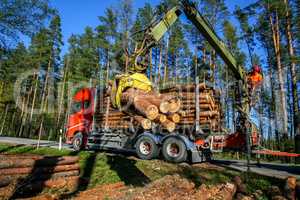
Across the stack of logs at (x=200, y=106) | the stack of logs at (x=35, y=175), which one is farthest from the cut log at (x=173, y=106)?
the stack of logs at (x=200, y=106)

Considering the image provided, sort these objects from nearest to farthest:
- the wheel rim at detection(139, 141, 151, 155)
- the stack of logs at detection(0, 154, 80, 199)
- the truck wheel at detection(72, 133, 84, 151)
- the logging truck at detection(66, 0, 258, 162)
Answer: the logging truck at detection(66, 0, 258, 162)
the stack of logs at detection(0, 154, 80, 199)
the wheel rim at detection(139, 141, 151, 155)
the truck wheel at detection(72, 133, 84, 151)

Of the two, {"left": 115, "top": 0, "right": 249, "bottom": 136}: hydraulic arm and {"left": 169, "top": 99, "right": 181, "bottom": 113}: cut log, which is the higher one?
{"left": 115, "top": 0, "right": 249, "bottom": 136}: hydraulic arm

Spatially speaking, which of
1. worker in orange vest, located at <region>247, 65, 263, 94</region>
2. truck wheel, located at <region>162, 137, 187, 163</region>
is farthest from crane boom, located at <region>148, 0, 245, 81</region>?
truck wheel, located at <region>162, 137, 187, 163</region>

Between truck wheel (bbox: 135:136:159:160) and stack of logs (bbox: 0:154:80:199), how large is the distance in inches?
115

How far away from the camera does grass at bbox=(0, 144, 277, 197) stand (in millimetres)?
8445

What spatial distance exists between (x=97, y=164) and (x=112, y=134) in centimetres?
299

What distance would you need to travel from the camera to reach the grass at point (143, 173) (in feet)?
27.7

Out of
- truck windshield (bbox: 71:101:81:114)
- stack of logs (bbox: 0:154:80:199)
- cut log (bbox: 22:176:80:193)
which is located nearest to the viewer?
stack of logs (bbox: 0:154:80:199)

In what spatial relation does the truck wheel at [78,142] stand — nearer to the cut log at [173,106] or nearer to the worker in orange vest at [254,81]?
the worker in orange vest at [254,81]

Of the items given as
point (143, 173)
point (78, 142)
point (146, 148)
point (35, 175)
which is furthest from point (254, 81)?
point (78, 142)

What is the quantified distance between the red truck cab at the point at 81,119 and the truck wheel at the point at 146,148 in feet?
14.1

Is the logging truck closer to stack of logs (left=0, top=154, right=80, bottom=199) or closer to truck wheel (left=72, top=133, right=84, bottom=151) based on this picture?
truck wheel (left=72, top=133, right=84, bottom=151)

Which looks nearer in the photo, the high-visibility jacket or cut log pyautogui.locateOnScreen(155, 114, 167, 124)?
cut log pyautogui.locateOnScreen(155, 114, 167, 124)

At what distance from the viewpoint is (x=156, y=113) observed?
486 cm
